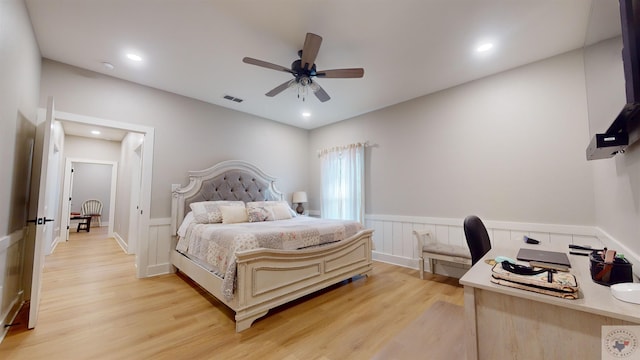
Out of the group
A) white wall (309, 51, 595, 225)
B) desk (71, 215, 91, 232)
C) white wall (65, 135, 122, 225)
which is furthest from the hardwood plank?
desk (71, 215, 91, 232)

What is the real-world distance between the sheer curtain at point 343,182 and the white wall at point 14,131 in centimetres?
395

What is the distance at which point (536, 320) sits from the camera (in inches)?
37.2

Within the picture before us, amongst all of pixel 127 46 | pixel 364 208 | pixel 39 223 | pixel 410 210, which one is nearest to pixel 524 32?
pixel 410 210

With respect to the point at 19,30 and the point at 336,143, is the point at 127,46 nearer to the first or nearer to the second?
the point at 19,30

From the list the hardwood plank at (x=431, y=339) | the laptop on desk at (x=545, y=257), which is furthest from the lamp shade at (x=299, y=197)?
the laptop on desk at (x=545, y=257)

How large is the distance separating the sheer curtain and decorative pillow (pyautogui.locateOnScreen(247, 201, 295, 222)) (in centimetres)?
106

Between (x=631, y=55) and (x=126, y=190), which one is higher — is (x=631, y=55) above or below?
above

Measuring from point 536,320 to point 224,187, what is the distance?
391cm

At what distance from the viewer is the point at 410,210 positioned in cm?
384

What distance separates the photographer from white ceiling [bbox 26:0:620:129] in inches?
80.1

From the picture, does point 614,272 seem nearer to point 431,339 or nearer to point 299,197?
point 431,339

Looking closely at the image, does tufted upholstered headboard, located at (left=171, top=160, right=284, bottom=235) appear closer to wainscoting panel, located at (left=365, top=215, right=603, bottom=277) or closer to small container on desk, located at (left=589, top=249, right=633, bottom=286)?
wainscoting panel, located at (left=365, top=215, right=603, bottom=277)

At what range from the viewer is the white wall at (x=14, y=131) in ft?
5.65

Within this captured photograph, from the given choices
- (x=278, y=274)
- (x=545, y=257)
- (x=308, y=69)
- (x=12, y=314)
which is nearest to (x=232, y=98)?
(x=308, y=69)
